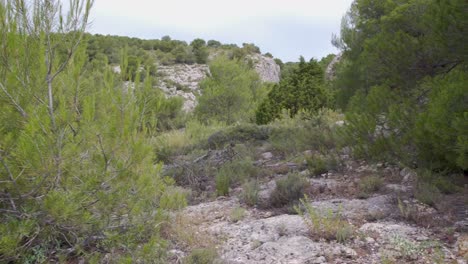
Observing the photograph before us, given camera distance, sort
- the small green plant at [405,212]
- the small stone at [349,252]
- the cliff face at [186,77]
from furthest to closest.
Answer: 1. the cliff face at [186,77]
2. the small green plant at [405,212]
3. the small stone at [349,252]

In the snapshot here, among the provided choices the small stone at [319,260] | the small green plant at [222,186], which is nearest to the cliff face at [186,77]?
the small green plant at [222,186]

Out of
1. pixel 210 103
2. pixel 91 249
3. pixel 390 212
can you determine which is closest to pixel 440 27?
pixel 390 212

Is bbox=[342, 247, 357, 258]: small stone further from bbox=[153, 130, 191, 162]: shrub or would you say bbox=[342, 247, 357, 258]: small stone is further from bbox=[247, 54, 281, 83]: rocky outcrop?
bbox=[247, 54, 281, 83]: rocky outcrop

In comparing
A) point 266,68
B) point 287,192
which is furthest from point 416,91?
point 266,68

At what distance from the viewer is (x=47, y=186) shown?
3.42 m

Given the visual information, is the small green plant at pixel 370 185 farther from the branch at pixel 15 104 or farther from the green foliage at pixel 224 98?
the green foliage at pixel 224 98

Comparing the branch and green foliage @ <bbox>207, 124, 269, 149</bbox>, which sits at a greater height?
the branch

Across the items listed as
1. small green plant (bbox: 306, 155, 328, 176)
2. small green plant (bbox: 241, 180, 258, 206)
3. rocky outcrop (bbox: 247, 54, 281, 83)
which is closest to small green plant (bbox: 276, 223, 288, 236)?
small green plant (bbox: 241, 180, 258, 206)

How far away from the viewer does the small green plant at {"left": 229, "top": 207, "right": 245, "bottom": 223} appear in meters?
5.40

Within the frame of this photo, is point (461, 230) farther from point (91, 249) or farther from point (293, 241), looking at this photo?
point (91, 249)

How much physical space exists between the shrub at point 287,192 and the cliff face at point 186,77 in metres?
22.0

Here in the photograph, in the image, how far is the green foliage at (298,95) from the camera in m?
15.9

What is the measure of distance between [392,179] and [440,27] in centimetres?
237

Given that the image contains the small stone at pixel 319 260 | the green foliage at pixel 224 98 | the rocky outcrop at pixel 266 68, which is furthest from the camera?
the rocky outcrop at pixel 266 68
